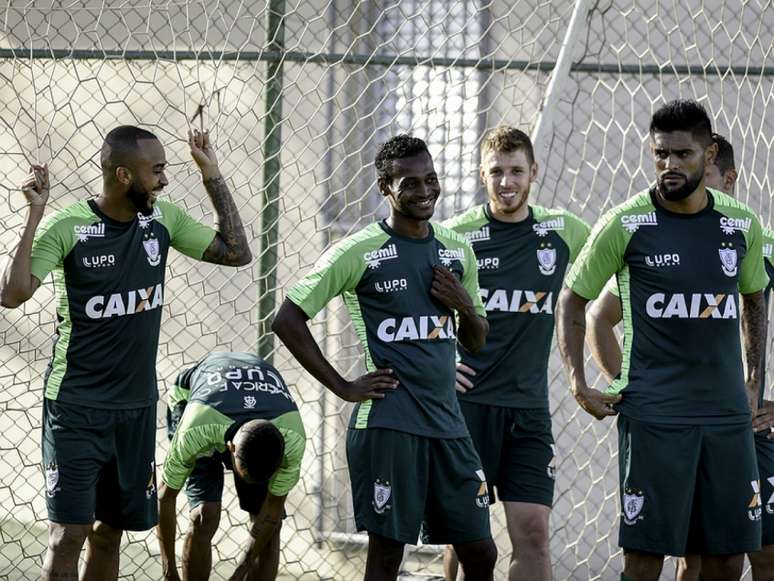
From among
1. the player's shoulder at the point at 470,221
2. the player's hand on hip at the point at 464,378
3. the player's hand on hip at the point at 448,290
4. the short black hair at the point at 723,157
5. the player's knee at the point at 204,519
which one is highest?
the short black hair at the point at 723,157

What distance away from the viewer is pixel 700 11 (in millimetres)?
7324

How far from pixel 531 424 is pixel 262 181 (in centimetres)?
215

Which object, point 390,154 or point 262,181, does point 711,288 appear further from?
point 262,181

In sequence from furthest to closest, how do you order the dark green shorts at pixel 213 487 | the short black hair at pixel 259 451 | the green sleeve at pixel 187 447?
1. the dark green shorts at pixel 213 487
2. the green sleeve at pixel 187 447
3. the short black hair at pixel 259 451

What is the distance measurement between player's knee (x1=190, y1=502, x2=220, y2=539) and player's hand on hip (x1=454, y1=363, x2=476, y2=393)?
120 centimetres

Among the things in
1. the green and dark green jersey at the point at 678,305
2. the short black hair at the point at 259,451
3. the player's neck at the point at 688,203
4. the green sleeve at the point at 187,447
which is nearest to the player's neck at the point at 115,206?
the green sleeve at the point at 187,447

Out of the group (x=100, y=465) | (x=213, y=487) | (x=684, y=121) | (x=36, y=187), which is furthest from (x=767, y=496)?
(x=36, y=187)

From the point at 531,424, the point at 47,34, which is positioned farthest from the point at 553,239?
the point at 47,34

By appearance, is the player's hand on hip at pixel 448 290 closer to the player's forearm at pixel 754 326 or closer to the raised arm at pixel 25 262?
the player's forearm at pixel 754 326

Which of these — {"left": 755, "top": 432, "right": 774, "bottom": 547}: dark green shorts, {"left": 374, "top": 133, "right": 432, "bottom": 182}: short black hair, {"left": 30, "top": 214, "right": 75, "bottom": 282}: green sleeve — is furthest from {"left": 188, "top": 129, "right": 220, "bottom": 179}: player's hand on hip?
{"left": 755, "top": 432, "right": 774, "bottom": 547}: dark green shorts

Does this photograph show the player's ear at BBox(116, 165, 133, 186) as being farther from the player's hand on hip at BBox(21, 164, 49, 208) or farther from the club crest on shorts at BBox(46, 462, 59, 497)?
the club crest on shorts at BBox(46, 462, 59, 497)

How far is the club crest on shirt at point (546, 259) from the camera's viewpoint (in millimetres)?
5930

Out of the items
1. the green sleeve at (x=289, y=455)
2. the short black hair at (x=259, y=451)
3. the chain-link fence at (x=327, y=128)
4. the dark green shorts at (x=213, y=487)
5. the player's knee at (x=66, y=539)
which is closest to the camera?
the player's knee at (x=66, y=539)

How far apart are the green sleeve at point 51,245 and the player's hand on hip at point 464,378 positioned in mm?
1696
